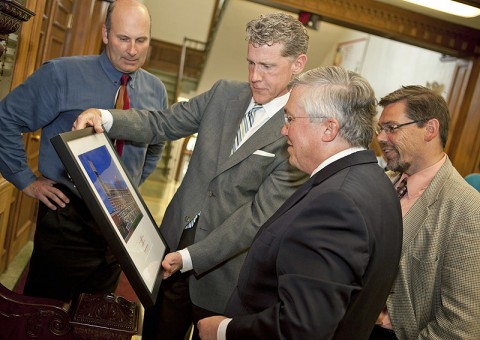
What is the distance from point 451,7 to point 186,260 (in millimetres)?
3681

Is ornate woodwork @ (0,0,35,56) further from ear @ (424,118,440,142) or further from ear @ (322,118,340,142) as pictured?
ear @ (424,118,440,142)

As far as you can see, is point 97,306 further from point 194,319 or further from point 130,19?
point 130,19

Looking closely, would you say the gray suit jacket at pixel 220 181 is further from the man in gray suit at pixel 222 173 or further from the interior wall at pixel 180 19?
the interior wall at pixel 180 19

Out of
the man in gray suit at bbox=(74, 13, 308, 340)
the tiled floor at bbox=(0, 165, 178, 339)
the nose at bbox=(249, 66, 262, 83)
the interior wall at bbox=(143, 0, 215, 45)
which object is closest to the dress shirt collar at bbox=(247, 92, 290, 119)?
the man in gray suit at bbox=(74, 13, 308, 340)

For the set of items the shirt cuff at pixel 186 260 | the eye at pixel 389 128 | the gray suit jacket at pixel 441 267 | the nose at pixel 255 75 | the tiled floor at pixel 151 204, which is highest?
the nose at pixel 255 75

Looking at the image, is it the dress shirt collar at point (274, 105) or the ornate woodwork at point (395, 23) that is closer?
the dress shirt collar at point (274, 105)

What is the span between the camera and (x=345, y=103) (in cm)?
138

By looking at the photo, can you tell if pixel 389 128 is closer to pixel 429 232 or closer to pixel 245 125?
pixel 429 232

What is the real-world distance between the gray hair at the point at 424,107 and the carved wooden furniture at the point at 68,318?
1378 mm

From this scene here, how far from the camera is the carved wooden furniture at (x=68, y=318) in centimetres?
150

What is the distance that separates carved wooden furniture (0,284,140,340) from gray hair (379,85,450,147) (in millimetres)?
1378

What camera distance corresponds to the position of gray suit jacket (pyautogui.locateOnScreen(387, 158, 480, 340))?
6.01 ft

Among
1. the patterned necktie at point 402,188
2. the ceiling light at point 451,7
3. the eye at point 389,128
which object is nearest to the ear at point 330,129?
the eye at point 389,128

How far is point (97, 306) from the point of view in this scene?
1556 mm
